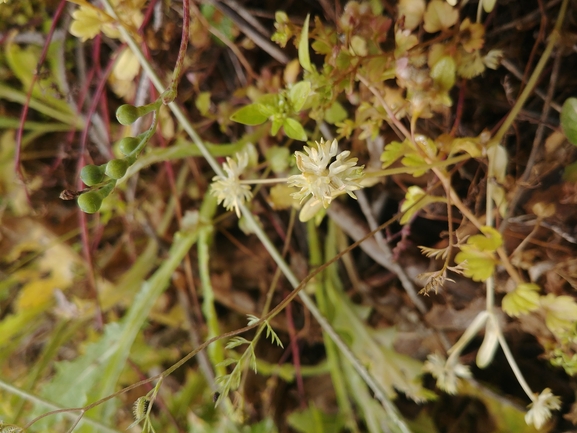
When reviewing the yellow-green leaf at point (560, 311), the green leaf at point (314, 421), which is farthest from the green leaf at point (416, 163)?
the green leaf at point (314, 421)

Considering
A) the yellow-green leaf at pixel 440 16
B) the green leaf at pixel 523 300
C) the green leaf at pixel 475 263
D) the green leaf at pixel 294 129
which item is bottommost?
the green leaf at pixel 523 300

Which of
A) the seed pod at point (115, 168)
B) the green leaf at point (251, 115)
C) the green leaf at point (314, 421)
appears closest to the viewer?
the seed pod at point (115, 168)

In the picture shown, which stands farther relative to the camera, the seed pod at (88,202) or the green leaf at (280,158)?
the green leaf at (280,158)

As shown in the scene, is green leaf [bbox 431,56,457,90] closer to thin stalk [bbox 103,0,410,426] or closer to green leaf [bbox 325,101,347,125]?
green leaf [bbox 325,101,347,125]

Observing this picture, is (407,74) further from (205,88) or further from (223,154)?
(205,88)

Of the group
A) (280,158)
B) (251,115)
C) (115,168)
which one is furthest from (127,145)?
(280,158)

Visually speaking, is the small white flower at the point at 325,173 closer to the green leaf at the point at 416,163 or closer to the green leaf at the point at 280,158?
the green leaf at the point at 416,163

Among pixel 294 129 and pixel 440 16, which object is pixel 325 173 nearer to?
pixel 294 129

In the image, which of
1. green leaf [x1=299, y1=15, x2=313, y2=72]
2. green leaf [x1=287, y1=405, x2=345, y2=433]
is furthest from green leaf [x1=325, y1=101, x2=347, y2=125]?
green leaf [x1=287, y1=405, x2=345, y2=433]
